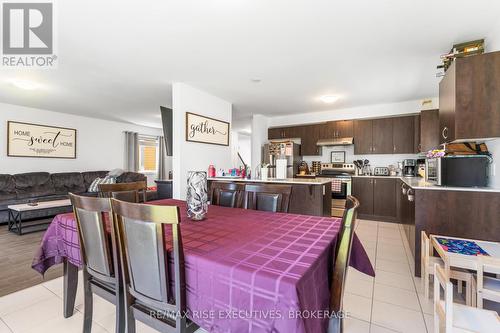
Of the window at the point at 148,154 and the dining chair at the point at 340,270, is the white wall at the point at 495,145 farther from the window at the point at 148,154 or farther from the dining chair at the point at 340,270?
the window at the point at 148,154

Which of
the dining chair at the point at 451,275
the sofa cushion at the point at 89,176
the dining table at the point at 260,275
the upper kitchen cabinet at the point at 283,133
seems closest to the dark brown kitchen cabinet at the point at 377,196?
the upper kitchen cabinet at the point at 283,133

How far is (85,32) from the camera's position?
7.29 feet

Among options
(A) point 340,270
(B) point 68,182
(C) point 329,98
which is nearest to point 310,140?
(C) point 329,98

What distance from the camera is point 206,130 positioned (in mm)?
4082

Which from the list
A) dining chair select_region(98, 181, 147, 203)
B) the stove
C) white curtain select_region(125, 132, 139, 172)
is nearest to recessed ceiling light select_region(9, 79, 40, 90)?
dining chair select_region(98, 181, 147, 203)

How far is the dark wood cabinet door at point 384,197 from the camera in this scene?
454 centimetres

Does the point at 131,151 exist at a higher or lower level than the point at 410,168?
higher

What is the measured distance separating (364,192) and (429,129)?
5.38ft

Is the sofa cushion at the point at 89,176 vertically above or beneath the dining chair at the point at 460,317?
above

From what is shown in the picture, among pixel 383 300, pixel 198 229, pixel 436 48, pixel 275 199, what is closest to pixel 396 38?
pixel 436 48

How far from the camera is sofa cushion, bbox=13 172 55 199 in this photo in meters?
4.68

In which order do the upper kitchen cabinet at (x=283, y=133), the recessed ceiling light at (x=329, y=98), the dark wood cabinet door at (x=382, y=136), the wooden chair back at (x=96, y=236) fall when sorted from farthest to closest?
the upper kitchen cabinet at (x=283, y=133), the dark wood cabinet door at (x=382, y=136), the recessed ceiling light at (x=329, y=98), the wooden chair back at (x=96, y=236)

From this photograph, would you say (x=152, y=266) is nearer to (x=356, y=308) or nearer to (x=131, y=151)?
(x=356, y=308)

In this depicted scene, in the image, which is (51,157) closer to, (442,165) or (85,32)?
(85,32)
